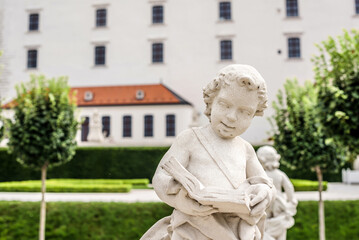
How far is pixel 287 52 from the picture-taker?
90.2ft

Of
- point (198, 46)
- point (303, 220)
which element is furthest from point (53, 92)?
point (198, 46)

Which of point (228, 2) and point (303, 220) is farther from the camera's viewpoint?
point (228, 2)

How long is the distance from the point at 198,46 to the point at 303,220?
834 inches

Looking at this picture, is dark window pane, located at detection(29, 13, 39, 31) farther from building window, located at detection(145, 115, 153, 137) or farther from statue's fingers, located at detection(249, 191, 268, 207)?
statue's fingers, located at detection(249, 191, 268, 207)

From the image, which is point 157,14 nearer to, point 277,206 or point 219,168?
point 277,206

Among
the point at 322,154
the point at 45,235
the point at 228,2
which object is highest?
the point at 228,2

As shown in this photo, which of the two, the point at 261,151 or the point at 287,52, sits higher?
the point at 287,52

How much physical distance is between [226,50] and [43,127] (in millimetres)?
21621

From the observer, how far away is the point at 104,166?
20.0 m

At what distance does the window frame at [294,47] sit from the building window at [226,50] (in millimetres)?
4492

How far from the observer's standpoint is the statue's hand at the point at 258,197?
6.03ft

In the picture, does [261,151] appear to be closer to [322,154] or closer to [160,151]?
[322,154]

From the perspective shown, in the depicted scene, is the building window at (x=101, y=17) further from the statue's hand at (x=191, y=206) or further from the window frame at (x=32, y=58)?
the statue's hand at (x=191, y=206)

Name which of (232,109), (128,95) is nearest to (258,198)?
(232,109)
